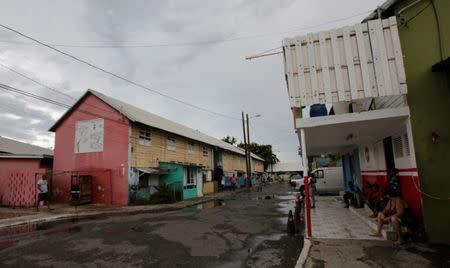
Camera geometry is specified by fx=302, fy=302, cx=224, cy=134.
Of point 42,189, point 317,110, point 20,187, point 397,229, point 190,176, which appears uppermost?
point 317,110

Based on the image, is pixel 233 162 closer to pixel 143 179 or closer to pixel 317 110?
pixel 143 179

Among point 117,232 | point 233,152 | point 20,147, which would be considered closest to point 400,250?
point 117,232

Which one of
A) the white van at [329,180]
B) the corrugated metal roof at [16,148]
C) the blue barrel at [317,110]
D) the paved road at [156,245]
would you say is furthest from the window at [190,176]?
the blue barrel at [317,110]

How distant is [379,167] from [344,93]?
205 inches

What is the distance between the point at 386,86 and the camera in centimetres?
782

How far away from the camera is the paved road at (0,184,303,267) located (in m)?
6.75

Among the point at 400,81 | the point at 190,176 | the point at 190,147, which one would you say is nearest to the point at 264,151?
the point at 190,147

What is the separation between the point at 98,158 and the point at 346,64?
62.1 ft

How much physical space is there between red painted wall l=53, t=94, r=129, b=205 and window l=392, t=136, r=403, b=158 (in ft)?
54.0

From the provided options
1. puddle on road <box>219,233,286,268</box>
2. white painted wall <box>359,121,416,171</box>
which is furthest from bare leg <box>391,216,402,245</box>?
puddle on road <box>219,233,286,268</box>

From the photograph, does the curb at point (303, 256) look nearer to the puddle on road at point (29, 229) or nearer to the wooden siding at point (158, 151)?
the puddle on road at point (29, 229)

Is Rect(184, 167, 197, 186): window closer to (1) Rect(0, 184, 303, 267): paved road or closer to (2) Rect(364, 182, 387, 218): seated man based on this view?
(1) Rect(0, 184, 303, 267): paved road

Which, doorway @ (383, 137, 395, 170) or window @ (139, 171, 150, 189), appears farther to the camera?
window @ (139, 171, 150, 189)

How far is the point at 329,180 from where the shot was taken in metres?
23.1
